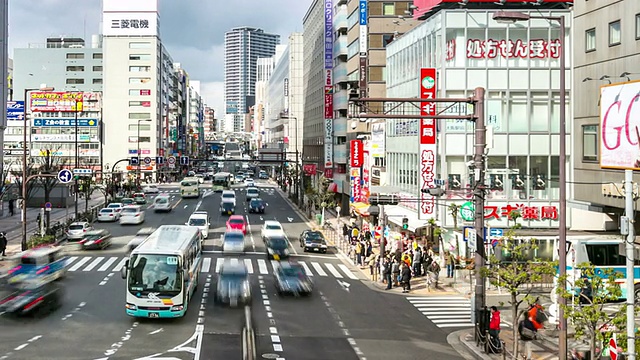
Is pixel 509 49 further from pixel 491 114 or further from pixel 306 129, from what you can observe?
pixel 306 129

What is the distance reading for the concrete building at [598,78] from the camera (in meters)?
29.0

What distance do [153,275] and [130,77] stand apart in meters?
125

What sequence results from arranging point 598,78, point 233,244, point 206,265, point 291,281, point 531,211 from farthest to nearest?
point 233,244 → point 206,265 → point 531,211 → point 598,78 → point 291,281

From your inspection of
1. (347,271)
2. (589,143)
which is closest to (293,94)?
(347,271)

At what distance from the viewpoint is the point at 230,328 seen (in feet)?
79.8

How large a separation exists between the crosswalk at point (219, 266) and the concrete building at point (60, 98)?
74114mm

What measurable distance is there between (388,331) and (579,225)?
67.6 ft

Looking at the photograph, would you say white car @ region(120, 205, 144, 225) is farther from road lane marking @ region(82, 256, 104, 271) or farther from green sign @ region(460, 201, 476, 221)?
green sign @ region(460, 201, 476, 221)

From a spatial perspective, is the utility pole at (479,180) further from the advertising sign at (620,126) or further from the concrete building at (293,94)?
the concrete building at (293,94)

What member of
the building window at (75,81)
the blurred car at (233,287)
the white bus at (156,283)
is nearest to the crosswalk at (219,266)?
the blurred car at (233,287)

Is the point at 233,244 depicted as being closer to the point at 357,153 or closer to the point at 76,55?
the point at 357,153

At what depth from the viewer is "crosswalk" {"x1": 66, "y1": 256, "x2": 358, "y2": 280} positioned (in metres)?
38.6

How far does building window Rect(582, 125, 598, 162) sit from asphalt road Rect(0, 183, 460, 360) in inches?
448

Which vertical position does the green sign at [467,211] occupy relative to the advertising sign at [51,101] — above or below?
below
